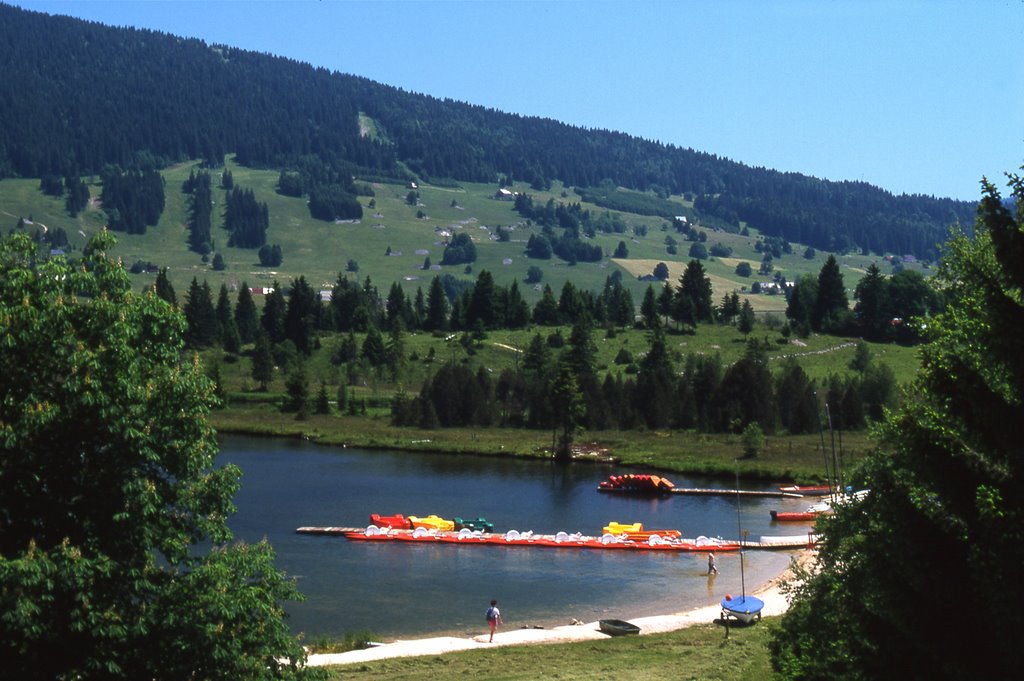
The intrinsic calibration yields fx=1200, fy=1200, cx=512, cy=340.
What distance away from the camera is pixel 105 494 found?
725 inches

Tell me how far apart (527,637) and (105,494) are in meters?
22.8

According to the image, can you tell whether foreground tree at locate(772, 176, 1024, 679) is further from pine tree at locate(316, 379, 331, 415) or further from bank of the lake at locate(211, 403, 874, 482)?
pine tree at locate(316, 379, 331, 415)

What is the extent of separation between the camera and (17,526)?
18.4m

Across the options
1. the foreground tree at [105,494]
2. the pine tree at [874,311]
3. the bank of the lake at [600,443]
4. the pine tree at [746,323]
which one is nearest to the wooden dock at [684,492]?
the bank of the lake at [600,443]

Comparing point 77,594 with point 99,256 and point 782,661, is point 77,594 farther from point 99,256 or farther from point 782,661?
point 782,661

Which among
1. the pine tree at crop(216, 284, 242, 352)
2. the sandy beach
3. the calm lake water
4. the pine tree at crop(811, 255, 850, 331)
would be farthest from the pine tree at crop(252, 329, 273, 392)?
the sandy beach

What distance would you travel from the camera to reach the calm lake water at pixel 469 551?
149 ft

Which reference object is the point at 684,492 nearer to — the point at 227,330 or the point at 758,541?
the point at 758,541

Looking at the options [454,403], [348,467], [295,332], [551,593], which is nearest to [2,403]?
[551,593]

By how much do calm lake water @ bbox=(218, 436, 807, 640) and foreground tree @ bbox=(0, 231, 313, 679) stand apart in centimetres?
2231

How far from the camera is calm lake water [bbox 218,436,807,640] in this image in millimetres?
45375

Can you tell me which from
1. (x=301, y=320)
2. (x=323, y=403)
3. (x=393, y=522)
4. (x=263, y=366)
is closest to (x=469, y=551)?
(x=393, y=522)

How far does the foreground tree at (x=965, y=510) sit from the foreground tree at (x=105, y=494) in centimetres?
962

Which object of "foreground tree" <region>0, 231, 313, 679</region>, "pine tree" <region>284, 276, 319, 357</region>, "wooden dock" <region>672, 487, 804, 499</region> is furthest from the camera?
"pine tree" <region>284, 276, 319, 357</region>
